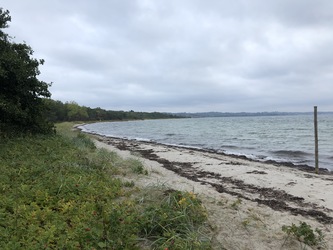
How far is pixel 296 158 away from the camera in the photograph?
17.4 m

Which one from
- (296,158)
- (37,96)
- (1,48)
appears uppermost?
(1,48)

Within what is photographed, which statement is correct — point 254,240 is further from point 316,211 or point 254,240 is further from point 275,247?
point 316,211

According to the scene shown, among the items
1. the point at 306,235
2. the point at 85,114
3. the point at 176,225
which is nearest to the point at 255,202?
the point at 306,235

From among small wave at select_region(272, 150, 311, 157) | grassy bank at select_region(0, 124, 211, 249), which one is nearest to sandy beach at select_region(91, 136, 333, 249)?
grassy bank at select_region(0, 124, 211, 249)

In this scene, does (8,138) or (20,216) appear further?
(8,138)

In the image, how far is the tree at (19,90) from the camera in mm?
12758

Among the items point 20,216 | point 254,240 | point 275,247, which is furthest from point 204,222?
point 20,216

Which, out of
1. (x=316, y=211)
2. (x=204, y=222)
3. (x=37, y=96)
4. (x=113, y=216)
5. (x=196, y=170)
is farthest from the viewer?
(x=37, y=96)

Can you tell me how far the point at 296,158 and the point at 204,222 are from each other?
48.0 feet

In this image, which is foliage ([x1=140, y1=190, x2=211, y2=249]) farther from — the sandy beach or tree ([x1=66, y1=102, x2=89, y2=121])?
tree ([x1=66, y1=102, x2=89, y2=121])

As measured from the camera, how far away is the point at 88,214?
4.46 metres

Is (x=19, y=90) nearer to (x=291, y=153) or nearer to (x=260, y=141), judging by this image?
(x=291, y=153)

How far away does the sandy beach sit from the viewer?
15.1ft

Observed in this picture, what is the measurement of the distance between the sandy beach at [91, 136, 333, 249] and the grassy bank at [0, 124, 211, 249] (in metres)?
0.58
